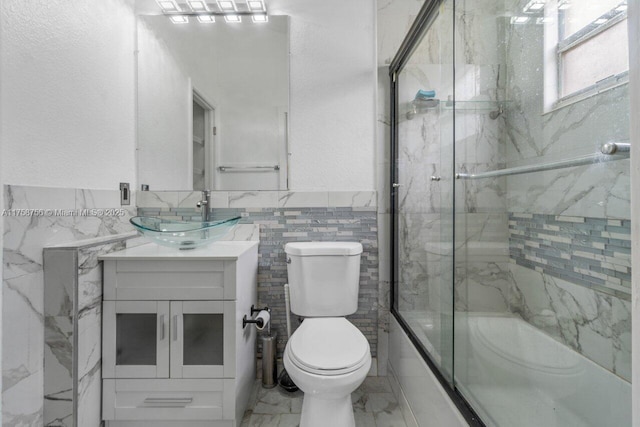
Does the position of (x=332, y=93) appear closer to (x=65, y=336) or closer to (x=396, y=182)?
(x=396, y=182)

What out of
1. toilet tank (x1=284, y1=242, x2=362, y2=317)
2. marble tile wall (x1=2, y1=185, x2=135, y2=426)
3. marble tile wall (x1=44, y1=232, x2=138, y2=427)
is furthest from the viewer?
toilet tank (x1=284, y1=242, x2=362, y2=317)

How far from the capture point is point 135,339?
4.36 ft

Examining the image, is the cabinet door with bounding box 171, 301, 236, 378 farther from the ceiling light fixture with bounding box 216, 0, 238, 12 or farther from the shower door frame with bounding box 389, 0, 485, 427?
the ceiling light fixture with bounding box 216, 0, 238, 12

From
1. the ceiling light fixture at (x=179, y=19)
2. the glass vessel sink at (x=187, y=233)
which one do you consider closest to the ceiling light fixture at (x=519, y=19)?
the glass vessel sink at (x=187, y=233)

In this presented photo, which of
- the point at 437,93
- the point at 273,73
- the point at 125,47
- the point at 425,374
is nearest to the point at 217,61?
the point at 273,73

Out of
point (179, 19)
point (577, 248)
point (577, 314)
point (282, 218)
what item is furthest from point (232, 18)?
point (577, 314)

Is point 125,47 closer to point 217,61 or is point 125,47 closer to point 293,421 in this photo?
point 217,61

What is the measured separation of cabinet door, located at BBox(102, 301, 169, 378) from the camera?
132 centimetres

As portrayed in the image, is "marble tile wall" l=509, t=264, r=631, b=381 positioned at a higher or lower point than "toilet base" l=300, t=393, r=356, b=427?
higher

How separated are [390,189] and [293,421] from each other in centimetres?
132

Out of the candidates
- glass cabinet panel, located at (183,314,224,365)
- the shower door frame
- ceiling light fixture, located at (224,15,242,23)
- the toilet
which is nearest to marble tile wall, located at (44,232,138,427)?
glass cabinet panel, located at (183,314,224,365)

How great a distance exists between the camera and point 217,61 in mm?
1865

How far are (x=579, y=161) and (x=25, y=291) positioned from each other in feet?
5.93

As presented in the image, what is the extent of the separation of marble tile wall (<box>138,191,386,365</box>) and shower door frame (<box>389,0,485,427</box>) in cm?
12
